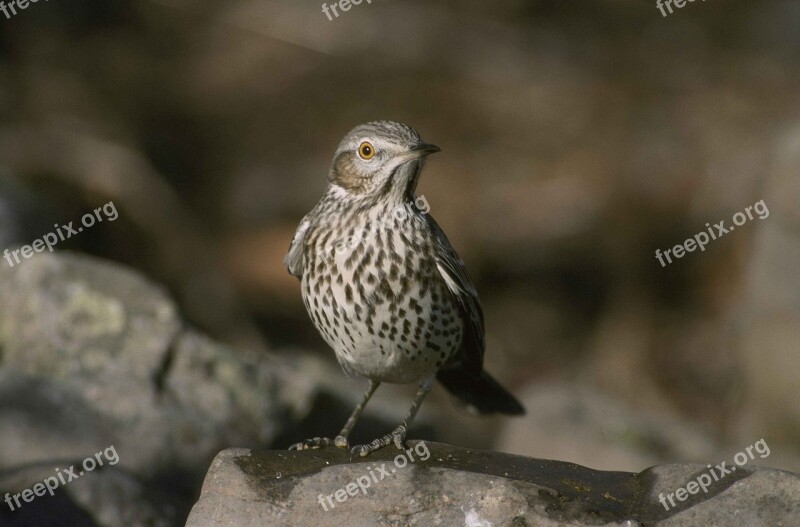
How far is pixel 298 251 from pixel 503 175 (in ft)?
30.3

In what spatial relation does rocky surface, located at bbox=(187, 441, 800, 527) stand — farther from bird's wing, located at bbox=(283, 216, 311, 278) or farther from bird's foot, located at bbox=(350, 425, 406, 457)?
bird's wing, located at bbox=(283, 216, 311, 278)

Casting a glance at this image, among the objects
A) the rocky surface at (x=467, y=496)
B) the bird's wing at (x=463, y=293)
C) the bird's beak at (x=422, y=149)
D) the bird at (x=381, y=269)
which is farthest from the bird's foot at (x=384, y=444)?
the bird's beak at (x=422, y=149)

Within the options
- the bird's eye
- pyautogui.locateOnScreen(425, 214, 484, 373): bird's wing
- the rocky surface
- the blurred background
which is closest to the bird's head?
the bird's eye

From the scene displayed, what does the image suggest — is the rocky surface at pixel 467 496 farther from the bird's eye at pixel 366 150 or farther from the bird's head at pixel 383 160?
the bird's eye at pixel 366 150

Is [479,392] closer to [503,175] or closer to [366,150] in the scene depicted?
[366,150]

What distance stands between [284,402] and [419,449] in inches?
90.9

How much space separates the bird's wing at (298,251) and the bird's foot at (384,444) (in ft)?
3.40

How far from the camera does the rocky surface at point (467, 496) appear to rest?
470 centimetres

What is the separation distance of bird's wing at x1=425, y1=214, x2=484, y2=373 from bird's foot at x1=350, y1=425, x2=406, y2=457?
787mm

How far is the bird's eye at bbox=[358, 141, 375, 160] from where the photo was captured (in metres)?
5.83

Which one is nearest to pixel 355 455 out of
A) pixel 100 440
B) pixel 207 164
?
pixel 100 440

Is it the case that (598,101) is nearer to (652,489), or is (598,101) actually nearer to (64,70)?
(64,70)

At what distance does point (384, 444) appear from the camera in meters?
5.71

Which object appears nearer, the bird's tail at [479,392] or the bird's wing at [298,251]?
the bird's wing at [298,251]
